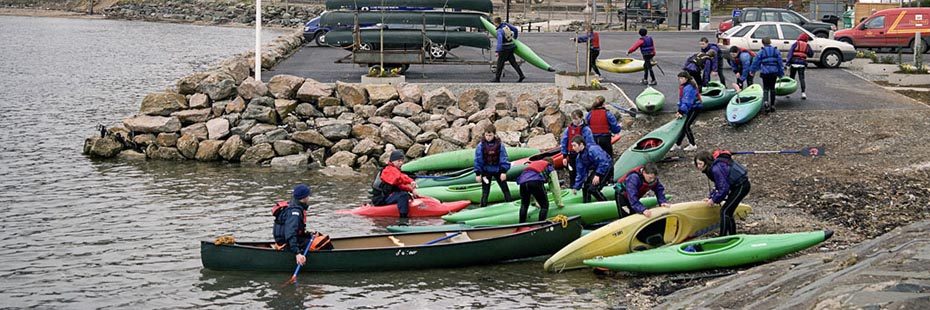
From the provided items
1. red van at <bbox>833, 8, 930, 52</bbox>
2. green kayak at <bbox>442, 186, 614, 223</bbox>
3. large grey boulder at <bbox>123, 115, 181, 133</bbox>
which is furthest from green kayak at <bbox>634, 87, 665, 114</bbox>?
red van at <bbox>833, 8, 930, 52</bbox>

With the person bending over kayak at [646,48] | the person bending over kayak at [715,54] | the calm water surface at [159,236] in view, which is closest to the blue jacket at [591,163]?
the calm water surface at [159,236]

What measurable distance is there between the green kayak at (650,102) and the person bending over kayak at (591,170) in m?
6.40

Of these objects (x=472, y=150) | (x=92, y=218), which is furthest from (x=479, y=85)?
(x=92, y=218)

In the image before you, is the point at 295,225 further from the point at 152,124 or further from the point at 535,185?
the point at 152,124

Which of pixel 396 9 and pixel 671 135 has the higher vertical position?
pixel 396 9

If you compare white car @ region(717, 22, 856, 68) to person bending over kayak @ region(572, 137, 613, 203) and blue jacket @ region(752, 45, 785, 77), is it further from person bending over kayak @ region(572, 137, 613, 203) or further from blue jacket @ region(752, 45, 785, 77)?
person bending over kayak @ region(572, 137, 613, 203)

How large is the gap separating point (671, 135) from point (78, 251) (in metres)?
10.7

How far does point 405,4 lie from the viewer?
110ft

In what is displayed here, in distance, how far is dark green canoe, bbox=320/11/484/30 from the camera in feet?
109

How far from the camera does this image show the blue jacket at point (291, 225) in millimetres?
15992

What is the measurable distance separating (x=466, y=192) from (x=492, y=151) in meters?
2.14

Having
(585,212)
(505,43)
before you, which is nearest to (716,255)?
(585,212)

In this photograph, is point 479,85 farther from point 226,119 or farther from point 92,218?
point 92,218

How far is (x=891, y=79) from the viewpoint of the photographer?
29.5 metres
